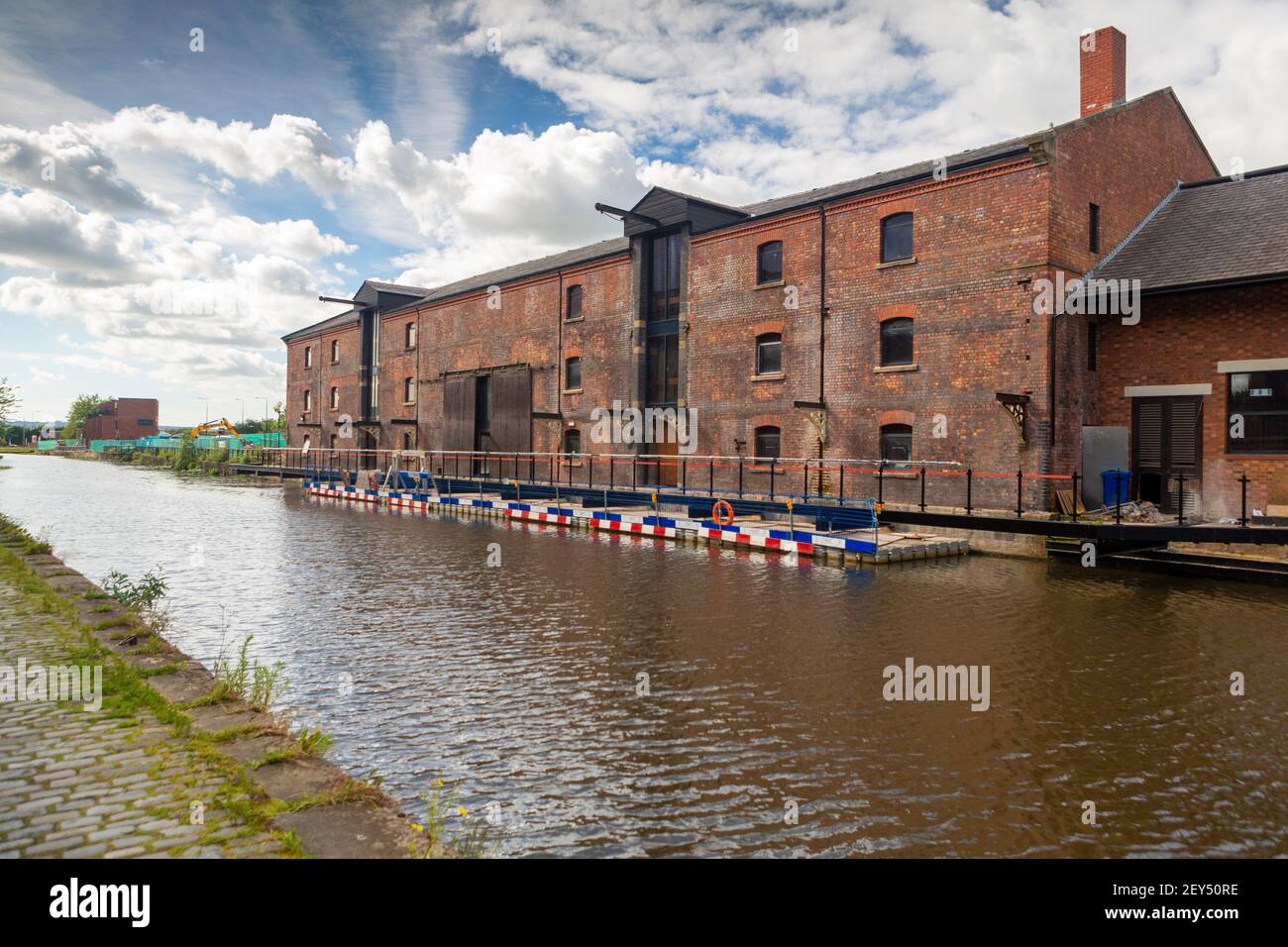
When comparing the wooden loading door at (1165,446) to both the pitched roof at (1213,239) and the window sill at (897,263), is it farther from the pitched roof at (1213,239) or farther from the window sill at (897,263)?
the window sill at (897,263)

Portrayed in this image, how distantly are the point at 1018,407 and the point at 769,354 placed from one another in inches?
286

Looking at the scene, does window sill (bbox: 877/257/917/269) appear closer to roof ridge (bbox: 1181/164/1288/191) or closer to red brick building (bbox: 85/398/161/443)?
roof ridge (bbox: 1181/164/1288/191)

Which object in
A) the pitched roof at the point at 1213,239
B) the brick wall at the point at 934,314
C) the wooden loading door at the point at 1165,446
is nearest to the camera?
the pitched roof at the point at 1213,239

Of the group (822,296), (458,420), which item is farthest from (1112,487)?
(458,420)

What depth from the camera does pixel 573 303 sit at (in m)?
28.0

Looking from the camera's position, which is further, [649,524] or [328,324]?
[328,324]

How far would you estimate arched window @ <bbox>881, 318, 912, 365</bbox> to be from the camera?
1836 cm

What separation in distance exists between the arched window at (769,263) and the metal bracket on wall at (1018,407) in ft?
24.5

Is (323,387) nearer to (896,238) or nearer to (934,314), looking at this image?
(896,238)

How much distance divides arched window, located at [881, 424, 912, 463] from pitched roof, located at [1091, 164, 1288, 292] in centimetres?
524

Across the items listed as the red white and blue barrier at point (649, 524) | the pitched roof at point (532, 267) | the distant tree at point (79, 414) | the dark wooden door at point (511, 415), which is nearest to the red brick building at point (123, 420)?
the distant tree at point (79, 414)

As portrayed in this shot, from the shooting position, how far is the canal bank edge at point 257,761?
3.47 meters

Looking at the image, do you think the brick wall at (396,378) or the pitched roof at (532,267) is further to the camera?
the brick wall at (396,378)
